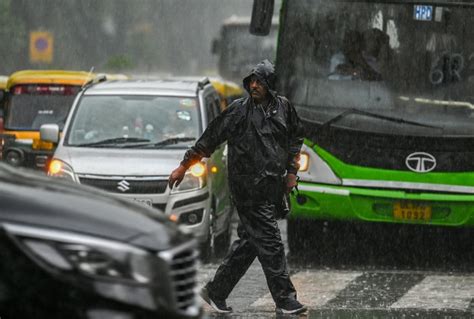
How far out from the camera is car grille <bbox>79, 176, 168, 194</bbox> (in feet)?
44.7

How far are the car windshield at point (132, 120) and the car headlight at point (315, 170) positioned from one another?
4.16 feet

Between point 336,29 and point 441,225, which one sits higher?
Result: point 336,29

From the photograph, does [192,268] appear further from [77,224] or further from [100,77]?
[100,77]

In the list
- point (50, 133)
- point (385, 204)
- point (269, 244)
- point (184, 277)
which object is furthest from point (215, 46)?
point (184, 277)

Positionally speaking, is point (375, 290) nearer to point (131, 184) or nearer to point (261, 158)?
point (261, 158)

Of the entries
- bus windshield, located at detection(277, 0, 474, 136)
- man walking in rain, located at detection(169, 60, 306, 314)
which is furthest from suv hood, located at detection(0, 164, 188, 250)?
bus windshield, located at detection(277, 0, 474, 136)

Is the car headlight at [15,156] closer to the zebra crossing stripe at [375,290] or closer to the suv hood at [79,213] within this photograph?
the zebra crossing stripe at [375,290]

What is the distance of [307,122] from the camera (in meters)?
13.9

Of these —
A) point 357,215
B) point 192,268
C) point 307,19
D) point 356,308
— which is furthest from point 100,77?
point 192,268

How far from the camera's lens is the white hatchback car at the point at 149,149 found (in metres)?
13.6

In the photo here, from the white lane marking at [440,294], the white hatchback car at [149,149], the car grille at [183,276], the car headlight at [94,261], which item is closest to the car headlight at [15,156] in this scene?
the white hatchback car at [149,149]

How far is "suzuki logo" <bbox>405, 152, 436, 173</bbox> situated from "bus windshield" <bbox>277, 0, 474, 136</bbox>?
1.61ft

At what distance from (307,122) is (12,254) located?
877cm

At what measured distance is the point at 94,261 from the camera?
5.38 m
